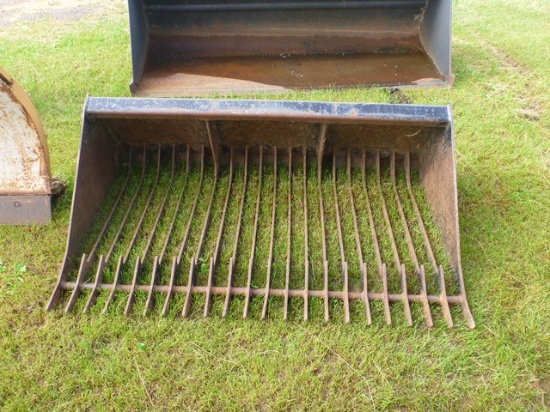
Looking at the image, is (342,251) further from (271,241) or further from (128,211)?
(128,211)

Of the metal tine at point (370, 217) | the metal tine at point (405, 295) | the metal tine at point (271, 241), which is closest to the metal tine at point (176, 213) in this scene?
the metal tine at point (271, 241)

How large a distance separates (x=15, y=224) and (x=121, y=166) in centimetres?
77

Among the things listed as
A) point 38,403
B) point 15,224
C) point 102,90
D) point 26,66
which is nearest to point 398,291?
point 38,403

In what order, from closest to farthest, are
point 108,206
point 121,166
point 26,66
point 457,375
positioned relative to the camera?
point 457,375 < point 108,206 < point 121,166 < point 26,66

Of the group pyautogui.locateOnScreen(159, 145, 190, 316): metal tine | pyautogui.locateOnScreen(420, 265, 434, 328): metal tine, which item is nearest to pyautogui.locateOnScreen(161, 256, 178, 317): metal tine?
pyautogui.locateOnScreen(159, 145, 190, 316): metal tine

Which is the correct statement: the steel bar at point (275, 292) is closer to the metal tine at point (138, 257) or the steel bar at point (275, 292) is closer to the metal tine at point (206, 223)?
the metal tine at point (138, 257)

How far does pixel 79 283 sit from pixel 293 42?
3.60m

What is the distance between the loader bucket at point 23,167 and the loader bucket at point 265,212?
0.99 feet

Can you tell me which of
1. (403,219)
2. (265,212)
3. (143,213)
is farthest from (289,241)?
(143,213)

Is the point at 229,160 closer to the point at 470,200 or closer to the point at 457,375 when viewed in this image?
the point at 470,200

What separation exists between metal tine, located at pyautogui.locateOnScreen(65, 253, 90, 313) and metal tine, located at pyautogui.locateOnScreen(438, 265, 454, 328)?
189cm

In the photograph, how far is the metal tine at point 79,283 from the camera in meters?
2.25

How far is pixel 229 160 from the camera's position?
3188mm

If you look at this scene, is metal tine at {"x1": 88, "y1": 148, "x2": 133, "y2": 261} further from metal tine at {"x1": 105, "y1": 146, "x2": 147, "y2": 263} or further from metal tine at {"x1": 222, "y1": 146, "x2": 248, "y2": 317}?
metal tine at {"x1": 222, "y1": 146, "x2": 248, "y2": 317}
